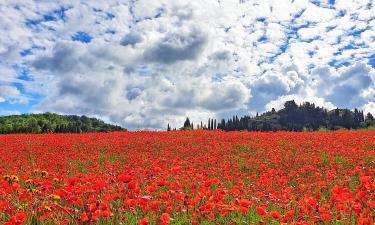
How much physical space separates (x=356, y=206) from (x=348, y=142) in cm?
1667

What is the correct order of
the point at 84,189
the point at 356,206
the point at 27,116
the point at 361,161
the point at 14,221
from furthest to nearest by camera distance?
the point at 27,116 < the point at 361,161 < the point at 84,189 < the point at 356,206 < the point at 14,221

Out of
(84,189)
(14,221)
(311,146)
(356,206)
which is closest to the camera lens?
(14,221)

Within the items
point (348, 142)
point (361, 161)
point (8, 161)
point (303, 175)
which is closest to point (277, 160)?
point (303, 175)

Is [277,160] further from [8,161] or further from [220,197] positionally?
[8,161]

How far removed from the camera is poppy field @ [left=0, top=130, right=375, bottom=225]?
231 inches

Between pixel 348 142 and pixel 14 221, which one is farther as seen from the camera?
pixel 348 142

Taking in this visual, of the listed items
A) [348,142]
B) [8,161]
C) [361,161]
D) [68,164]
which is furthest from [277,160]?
[8,161]

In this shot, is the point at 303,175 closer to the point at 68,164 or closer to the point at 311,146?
the point at 311,146

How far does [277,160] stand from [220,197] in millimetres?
10868

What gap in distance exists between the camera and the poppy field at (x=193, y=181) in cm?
586

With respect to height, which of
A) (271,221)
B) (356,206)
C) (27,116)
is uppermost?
(27,116)

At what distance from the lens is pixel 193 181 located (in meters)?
10.5

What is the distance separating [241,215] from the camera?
7270 millimetres

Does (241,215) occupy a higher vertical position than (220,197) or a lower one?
lower
